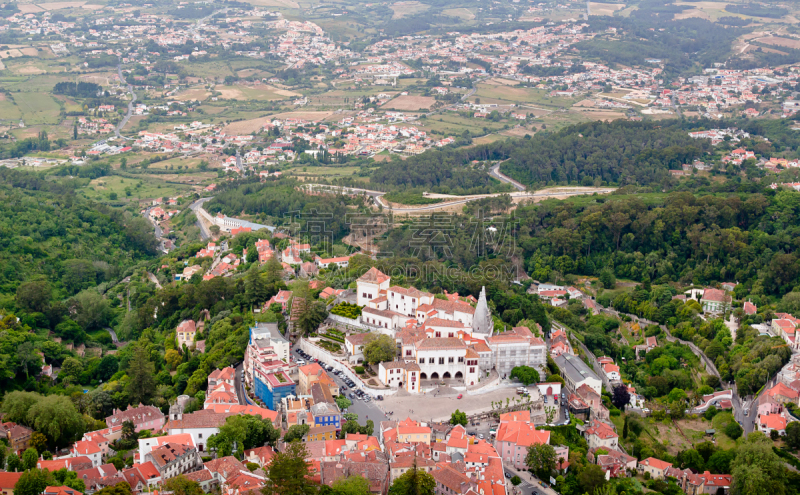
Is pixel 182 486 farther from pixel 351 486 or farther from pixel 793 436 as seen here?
pixel 793 436

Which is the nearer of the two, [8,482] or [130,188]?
[8,482]

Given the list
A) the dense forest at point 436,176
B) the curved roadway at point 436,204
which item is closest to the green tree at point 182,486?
the curved roadway at point 436,204

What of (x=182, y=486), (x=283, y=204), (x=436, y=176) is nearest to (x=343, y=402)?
(x=182, y=486)

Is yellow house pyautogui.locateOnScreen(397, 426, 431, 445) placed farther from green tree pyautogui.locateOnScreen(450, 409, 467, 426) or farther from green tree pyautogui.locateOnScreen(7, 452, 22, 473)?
green tree pyautogui.locateOnScreen(7, 452, 22, 473)

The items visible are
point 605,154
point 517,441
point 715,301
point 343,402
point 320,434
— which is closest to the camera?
point 320,434

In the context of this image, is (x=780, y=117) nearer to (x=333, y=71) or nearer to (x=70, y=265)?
(x=333, y=71)

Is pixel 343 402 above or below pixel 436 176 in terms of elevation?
above

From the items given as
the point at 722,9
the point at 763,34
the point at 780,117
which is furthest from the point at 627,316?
the point at 722,9
